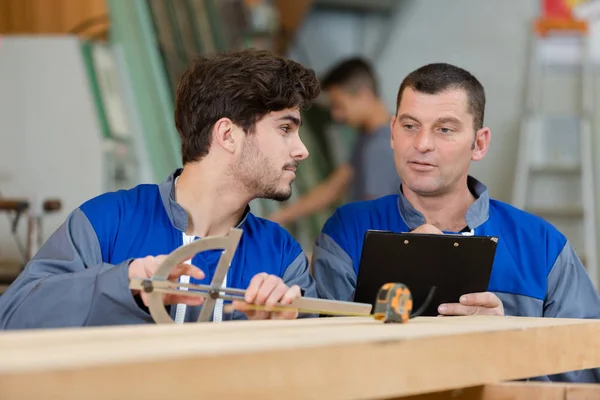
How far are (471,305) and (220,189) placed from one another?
1.72 feet

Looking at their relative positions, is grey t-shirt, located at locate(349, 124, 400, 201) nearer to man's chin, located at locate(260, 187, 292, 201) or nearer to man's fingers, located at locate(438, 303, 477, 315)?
man's chin, located at locate(260, 187, 292, 201)

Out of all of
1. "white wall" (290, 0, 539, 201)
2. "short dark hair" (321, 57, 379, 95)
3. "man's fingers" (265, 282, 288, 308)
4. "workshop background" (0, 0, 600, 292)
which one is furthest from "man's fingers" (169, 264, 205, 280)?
"white wall" (290, 0, 539, 201)

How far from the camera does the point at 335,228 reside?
2188mm

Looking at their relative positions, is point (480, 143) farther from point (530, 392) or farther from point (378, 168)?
point (378, 168)

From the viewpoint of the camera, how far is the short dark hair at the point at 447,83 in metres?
2.22

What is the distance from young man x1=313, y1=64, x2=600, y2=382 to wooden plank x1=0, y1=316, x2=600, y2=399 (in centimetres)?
64

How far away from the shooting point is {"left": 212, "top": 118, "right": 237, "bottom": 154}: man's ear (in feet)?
6.40

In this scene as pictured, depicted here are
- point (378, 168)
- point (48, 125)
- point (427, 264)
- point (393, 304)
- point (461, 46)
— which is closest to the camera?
point (393, 304)

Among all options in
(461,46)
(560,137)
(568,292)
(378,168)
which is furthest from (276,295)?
(461,46)

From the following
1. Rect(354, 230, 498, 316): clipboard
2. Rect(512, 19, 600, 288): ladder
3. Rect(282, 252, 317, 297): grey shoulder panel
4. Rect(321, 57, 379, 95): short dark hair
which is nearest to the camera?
Rect(354, 230, 498, 316): clipboard

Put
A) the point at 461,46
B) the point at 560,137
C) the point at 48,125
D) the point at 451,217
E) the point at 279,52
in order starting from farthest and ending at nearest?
the point at 461,46, the point at 279,52, the point at 560,137, the point at 48,125, the point at 451,217

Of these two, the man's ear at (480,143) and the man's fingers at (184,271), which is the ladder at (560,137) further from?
the man's fingers at (184,271)

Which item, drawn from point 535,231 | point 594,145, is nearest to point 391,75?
point 594,145

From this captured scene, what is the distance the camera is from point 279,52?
686 centimetres
